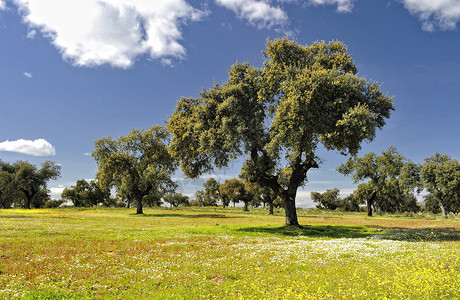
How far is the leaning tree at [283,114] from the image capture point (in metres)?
30.4

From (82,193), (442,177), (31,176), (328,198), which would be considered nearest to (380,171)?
(442,177)

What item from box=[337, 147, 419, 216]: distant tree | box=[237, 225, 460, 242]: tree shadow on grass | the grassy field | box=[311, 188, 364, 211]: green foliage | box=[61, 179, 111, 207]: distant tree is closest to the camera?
the grassy field

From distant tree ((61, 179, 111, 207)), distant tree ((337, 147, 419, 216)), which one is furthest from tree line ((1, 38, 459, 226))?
distant tree ((61, 179, 111, 207))

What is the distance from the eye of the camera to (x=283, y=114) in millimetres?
31281

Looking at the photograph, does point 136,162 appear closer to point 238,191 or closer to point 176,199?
point 238,191

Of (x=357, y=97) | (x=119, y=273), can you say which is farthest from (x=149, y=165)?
(x=119, y=273)

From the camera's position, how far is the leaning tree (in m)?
30.4

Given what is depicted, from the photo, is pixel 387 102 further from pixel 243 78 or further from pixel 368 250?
pixel 368 250

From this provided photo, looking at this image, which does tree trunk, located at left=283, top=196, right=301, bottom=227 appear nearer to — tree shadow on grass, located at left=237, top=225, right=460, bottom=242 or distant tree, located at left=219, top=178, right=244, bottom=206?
tree shadow on grass, located at left=237, top=225, right=460, bottom=242

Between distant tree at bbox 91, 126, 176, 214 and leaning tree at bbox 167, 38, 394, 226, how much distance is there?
99.2 ft

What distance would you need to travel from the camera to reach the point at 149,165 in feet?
224

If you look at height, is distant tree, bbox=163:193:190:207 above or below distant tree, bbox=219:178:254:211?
below

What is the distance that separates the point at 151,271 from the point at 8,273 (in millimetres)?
6915

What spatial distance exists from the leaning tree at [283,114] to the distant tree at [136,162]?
30.2 m
